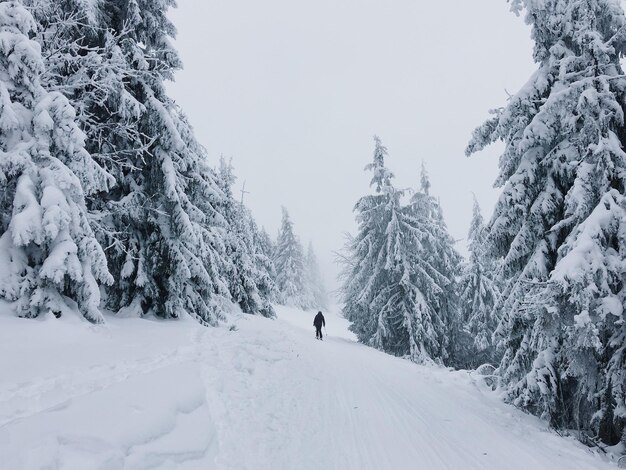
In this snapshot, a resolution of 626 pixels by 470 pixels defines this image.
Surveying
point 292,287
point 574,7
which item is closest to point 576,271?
point 574,7

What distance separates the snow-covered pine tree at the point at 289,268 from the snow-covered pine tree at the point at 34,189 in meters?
40.3

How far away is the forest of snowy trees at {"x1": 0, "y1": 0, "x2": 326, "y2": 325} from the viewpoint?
6906 mm

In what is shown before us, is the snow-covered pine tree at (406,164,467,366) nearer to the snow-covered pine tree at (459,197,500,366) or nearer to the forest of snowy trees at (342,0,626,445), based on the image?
the snow-covered pine tree at (459,197,500,366)

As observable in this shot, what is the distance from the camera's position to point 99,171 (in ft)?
28.2

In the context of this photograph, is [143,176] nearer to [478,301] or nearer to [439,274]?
[439,274]

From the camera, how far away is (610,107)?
24.0 feet

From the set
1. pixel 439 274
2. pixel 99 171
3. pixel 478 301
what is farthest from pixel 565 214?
pixel 478 301

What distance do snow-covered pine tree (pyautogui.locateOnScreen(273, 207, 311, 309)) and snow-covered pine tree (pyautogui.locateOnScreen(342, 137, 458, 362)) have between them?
24597 mm

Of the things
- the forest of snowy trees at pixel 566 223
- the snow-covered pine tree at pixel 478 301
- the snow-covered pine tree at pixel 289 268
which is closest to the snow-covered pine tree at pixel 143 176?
the forest of snowy trees at pixel 566 223

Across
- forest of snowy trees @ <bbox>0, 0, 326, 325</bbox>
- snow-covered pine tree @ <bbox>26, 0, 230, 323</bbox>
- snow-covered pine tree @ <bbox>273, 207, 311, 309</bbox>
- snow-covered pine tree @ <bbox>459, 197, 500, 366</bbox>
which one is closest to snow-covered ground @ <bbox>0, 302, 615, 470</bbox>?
forest of snowy trees @ <bbox>0, 0, 326, 325</bbox>

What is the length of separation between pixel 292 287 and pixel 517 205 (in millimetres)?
41199

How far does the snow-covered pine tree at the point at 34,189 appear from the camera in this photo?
22.2ft

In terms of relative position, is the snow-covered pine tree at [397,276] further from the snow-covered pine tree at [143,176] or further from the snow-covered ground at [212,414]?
the snow-covered pine tree at [143,176]

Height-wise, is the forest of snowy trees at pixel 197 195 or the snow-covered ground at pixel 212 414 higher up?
the forest of snowy trees at pixel 197 195
